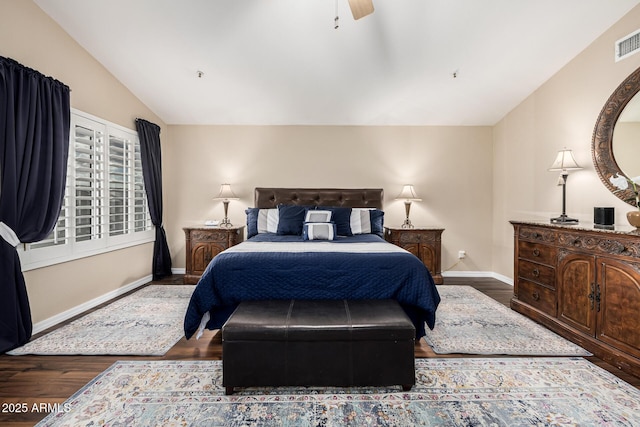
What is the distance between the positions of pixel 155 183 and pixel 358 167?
9.82 feet

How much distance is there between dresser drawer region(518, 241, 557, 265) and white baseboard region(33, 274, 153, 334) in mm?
4615

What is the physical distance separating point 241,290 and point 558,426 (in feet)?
6.69

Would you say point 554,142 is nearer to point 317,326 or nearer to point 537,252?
point 537,252

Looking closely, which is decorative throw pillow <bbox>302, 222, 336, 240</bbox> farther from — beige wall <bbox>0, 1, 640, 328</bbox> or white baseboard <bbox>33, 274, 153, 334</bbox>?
white baseboard <bbox>33, 274, 153, 334</bbox>

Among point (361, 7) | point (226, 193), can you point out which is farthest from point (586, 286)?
point (226, 193)

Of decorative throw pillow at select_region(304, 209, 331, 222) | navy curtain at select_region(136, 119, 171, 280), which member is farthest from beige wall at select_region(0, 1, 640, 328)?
decorative throw pillow at select_region(304, 209, 331, 222)

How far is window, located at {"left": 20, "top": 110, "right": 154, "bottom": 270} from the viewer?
2.94 metres

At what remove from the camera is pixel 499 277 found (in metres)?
4.48

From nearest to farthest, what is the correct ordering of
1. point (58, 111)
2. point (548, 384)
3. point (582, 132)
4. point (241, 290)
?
1. point (548, 384)
2. point (241, 290)
3. point (58, 111)
4. point (582, 132)

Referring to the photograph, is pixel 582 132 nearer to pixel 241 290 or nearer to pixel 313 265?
pixel 313 265

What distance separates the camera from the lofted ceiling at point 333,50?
105 inches

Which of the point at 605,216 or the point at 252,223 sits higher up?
the point at 605,216

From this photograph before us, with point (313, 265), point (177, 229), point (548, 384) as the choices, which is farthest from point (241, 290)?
point (177, 229)

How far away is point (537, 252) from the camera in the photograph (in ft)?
9.70
